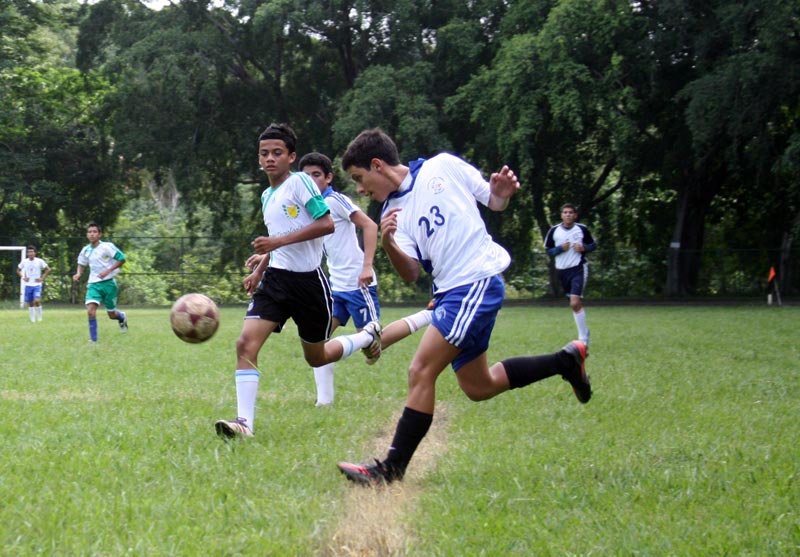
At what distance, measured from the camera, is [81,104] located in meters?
40.5

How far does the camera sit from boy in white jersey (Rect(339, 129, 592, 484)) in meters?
5.07

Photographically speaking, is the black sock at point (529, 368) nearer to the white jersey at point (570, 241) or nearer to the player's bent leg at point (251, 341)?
the player's bent leg at point (251, 341)

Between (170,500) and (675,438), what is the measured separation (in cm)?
325

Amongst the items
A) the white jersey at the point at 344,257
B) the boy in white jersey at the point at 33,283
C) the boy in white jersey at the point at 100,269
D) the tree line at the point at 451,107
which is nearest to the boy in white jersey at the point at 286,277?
the white jersey at the point at 344,257

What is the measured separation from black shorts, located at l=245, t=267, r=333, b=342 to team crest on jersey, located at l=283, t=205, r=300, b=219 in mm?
363

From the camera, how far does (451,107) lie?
3062cm

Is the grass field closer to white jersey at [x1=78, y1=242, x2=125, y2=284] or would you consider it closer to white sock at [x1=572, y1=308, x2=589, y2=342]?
white sock at [x1=572, y1=308, x2=589, y2=342]

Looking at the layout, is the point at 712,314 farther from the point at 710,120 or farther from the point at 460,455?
the point at 460,455

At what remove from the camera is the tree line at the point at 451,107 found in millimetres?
27641

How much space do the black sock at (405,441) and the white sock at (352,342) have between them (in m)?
1.77

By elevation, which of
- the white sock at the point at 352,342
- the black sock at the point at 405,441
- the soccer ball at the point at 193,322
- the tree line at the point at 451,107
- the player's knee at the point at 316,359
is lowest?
the black sock at the point at 405,441

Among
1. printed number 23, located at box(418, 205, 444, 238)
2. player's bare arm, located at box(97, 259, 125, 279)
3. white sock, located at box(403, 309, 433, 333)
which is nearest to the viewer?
printed number 23, located at box(418, 205, 444, 238)

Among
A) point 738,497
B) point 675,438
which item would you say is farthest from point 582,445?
point 738,497

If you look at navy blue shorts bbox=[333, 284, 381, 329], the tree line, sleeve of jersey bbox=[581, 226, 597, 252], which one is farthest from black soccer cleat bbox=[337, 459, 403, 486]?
the tree line
